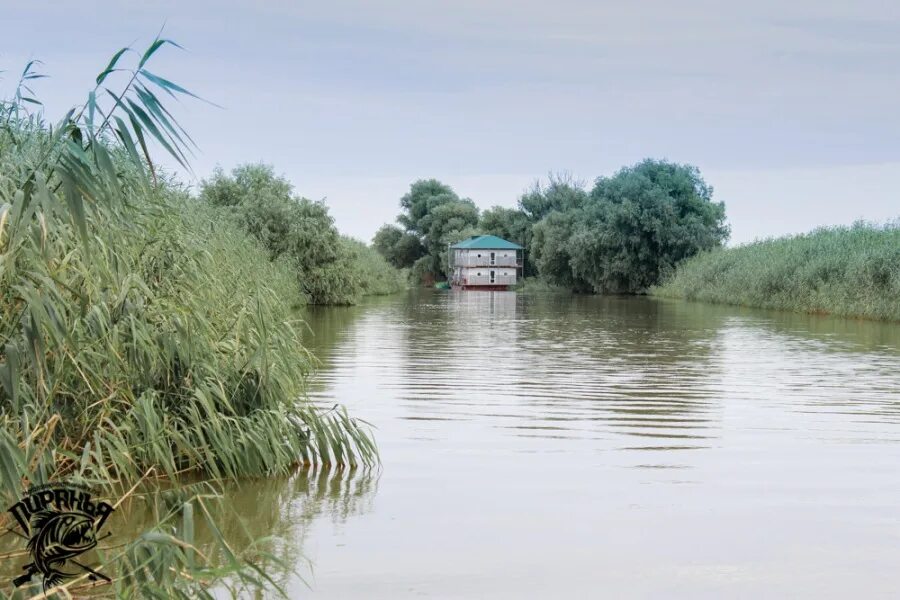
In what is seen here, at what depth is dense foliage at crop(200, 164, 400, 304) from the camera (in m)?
39.0

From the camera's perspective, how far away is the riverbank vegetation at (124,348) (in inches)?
198

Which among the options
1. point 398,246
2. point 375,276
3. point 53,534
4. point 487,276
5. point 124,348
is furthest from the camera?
point 398,246

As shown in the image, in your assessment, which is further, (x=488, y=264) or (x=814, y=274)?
(x=488, y=264)

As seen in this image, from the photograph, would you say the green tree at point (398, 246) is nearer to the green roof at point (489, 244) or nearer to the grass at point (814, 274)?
the green roof at point (489, 244)

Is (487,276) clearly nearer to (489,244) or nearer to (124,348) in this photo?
(489,244)

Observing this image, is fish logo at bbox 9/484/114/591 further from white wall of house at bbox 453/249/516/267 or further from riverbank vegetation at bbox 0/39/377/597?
white wall of house at bbox 453/249/516/267

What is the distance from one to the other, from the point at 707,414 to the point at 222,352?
5.72 m

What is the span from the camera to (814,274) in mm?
35688

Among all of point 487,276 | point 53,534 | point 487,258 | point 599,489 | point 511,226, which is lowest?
point 599,489

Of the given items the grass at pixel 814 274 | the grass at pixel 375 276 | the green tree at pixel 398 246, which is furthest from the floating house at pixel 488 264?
the grass at pixel 814 274

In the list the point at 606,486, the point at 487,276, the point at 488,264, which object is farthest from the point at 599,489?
the point at 488,264

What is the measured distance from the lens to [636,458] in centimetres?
908

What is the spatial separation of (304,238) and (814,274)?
17935mm

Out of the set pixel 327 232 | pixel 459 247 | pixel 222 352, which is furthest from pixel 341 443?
pixel 459 247
